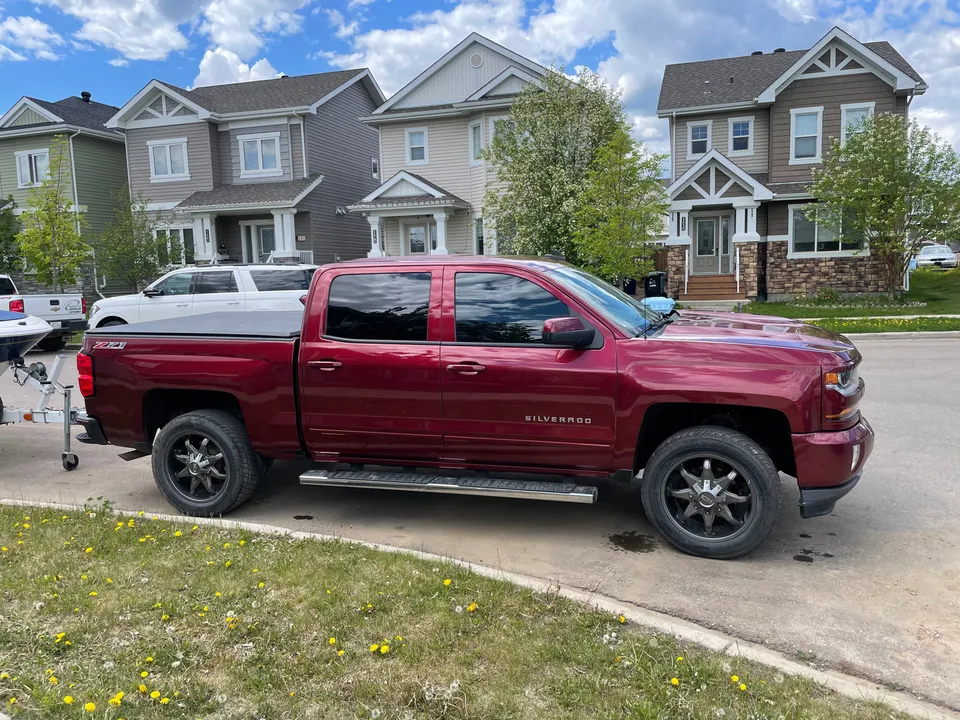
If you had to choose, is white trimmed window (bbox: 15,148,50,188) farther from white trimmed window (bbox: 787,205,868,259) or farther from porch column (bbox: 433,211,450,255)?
white trimmed window (bbox: 787,205,868,259)

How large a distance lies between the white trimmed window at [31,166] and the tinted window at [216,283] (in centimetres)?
2101

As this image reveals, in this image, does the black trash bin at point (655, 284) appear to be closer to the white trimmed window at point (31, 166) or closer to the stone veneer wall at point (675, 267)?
the stone veneer wall at point (675, 267)

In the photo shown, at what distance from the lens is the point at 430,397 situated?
507 centimetres

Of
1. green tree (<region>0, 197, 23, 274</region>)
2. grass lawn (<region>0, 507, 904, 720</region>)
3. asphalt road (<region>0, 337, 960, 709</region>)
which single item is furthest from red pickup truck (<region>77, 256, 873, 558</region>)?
green tree (<region>0, 197, 23, 274</region>)

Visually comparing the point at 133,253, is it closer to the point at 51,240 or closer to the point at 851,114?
the point at 51,240

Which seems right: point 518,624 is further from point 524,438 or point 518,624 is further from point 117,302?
point 117,302

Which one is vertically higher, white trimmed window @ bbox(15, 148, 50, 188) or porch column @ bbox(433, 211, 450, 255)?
white trimmed window @ bbox(15, 148, 50, 188)

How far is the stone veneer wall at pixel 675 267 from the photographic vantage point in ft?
79.7

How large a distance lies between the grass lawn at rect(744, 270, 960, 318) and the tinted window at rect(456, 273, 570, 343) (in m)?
15.9

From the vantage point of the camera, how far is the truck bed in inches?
217

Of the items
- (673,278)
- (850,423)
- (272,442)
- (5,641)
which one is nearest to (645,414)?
(850,423)

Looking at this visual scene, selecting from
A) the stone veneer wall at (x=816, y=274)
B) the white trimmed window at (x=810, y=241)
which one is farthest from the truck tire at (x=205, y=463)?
the white trimmed window at (x=810, y=241)

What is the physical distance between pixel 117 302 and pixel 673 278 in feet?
53.3

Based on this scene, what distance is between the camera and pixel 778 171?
2483 centimetres
